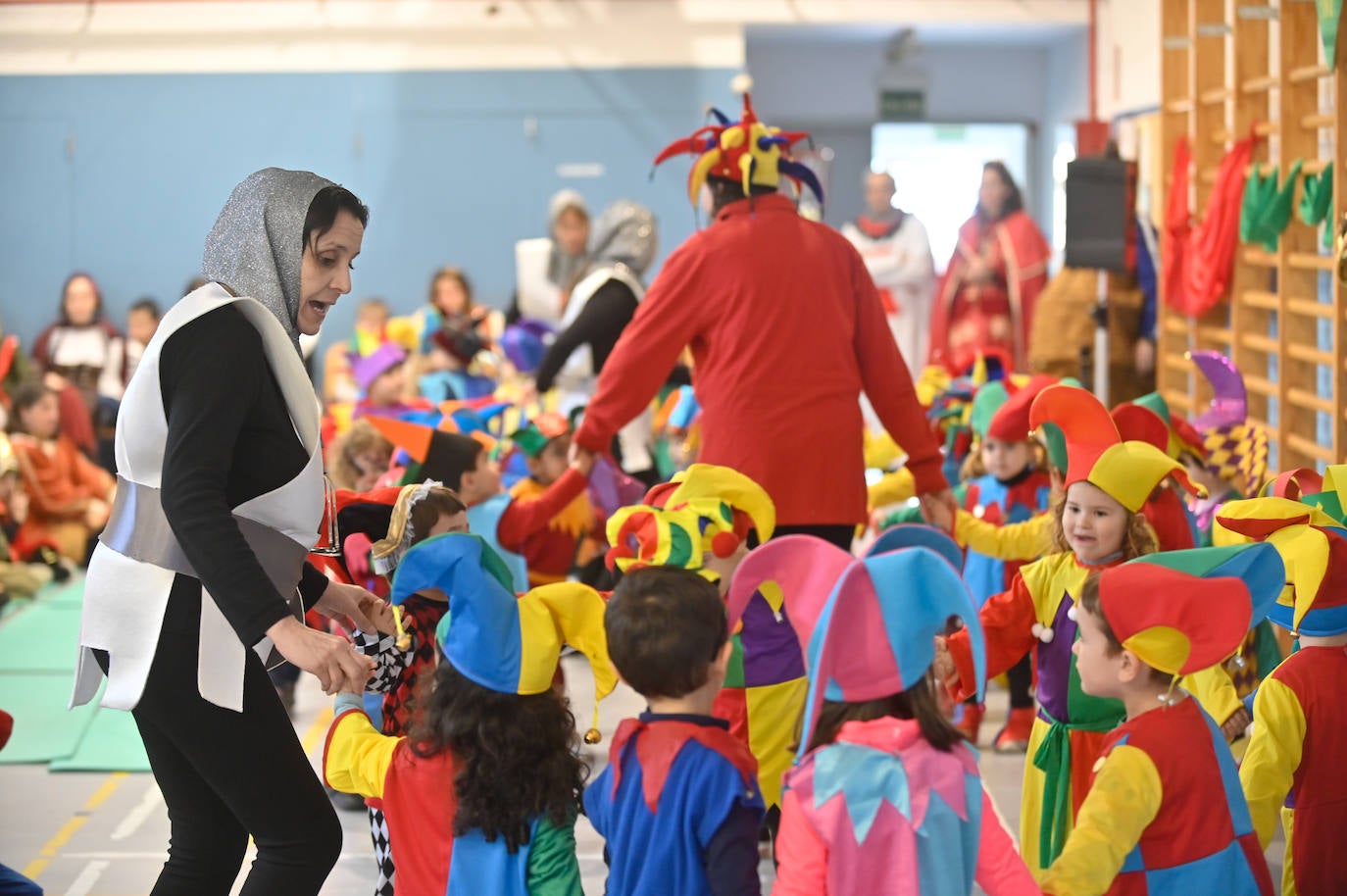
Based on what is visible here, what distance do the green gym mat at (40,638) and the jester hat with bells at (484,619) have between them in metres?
3.79

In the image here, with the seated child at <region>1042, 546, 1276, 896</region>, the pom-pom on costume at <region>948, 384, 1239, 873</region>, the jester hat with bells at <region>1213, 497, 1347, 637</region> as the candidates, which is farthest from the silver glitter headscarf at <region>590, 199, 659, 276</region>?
the seated child at <region>1042, 546, 1276, 896</region>

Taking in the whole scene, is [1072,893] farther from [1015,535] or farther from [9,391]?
[9,391]

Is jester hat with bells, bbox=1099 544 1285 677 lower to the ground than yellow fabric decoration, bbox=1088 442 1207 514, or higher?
lower

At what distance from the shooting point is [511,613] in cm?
243

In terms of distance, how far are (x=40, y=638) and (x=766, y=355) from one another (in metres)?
4.03

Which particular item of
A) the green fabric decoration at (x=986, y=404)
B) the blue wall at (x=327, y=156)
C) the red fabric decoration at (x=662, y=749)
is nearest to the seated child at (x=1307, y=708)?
the red fabric decoration at (x=662, y=749)

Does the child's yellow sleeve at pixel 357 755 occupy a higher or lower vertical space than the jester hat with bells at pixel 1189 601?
lower

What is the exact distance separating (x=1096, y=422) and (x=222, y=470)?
1.72 metres

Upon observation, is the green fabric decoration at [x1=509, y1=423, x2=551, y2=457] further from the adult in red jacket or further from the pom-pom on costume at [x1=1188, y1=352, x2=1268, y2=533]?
the pom-pom on costume at [x1=1188, y1=352, x2=1268, y2=533]

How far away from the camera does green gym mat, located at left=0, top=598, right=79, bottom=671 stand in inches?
234

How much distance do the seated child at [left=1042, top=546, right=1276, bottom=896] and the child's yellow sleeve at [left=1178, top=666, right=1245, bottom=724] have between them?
69cm

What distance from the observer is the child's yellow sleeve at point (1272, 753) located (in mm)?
2707

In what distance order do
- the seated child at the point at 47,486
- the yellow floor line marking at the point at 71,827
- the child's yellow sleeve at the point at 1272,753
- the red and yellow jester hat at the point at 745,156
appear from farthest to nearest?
the seated child at the point at 47,486 < the yellow floor line marking at the point at 71,827 < the red and yellow jester hat at the point at 745,156 < the child's yellow sleeve at the point at 1272,753

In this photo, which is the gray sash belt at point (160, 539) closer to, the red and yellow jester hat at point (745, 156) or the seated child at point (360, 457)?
the red and yellow jester hat at point (745, 156)
